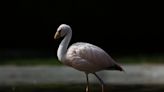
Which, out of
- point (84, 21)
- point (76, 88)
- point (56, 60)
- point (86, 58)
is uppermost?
point (84, 21)

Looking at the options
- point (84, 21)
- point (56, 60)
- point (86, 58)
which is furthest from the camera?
point (84, 21)

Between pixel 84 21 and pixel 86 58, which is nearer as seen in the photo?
pixel 86 58

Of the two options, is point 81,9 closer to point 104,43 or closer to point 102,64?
point 104,43

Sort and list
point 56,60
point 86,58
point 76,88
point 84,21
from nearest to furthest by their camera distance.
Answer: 1. point 86,58
2. point 76,88
3. point 56,60
4. point 84,21

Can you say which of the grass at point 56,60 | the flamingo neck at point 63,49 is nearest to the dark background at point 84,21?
the grass at point 56,60

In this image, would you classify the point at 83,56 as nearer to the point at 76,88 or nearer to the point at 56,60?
the point at 76,88

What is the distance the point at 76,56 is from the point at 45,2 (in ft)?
27.7

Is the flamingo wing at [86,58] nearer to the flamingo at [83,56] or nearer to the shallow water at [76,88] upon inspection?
the flamingo at [83,56]

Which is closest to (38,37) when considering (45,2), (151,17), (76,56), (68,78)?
(45,2)

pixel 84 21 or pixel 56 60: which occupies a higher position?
pixel 84 21

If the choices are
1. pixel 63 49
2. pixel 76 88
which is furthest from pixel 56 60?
pixel 63 49

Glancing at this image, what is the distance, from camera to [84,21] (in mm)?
17094

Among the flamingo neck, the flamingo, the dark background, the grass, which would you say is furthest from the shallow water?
the dark background

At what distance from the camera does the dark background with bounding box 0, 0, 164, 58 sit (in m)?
17.0
